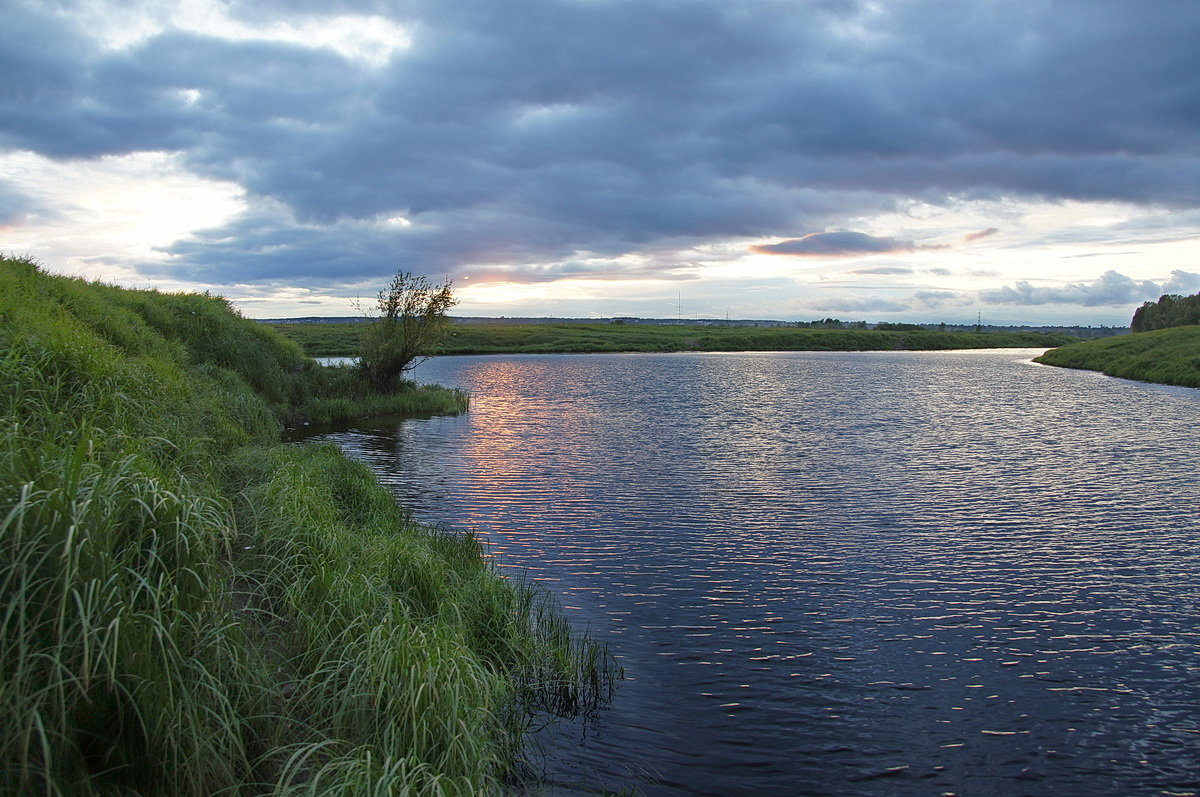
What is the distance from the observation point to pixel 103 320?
20031mm

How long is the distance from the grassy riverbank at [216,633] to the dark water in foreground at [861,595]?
165 centimetres

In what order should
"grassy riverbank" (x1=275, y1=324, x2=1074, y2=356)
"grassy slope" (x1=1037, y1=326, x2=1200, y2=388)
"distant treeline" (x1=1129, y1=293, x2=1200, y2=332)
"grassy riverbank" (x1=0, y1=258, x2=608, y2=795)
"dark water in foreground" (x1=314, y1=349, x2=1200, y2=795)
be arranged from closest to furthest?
"grassy riverbank" (x1=0, y1=258, x2=608, y2=795) → "dark water in foreground" (x1=314, y1=349, x2=1200, y2=795) → "grassy slope" (x1=1037, y1=326, x2=1200, y2=388) → "distant treeline" (x1=1129, y1=293, x2=1200, y2=332) → "grassy riverbank" (x1=275, y1=324, x2=1074, y2=356)

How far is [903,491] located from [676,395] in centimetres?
3414

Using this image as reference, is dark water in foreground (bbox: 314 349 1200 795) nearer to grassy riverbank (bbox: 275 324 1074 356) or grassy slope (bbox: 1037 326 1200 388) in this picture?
grassy slope (bbox: 1037 326 1200 388)

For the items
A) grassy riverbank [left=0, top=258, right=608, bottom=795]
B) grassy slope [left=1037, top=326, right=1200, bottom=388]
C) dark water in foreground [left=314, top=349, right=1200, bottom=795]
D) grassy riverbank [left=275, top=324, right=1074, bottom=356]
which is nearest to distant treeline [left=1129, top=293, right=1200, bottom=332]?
grassy slope [left=1037, top=326, right=1200, bottom=388]

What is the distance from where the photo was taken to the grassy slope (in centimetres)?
6381

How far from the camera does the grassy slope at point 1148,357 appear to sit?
6381 centimetres

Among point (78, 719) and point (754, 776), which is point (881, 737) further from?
point (78, 719)

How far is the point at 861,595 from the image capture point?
1372 cm

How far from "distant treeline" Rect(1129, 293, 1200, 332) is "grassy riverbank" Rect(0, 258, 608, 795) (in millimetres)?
136672

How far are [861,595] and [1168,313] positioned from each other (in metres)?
150

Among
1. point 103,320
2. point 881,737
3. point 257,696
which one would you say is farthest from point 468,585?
point 103,320

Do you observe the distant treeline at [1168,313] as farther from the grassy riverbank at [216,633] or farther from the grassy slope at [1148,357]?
the grassy riverbank at [216,633]

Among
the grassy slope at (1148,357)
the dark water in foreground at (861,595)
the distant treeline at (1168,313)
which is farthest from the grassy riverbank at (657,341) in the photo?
the dark water in foreground at (861,595)
